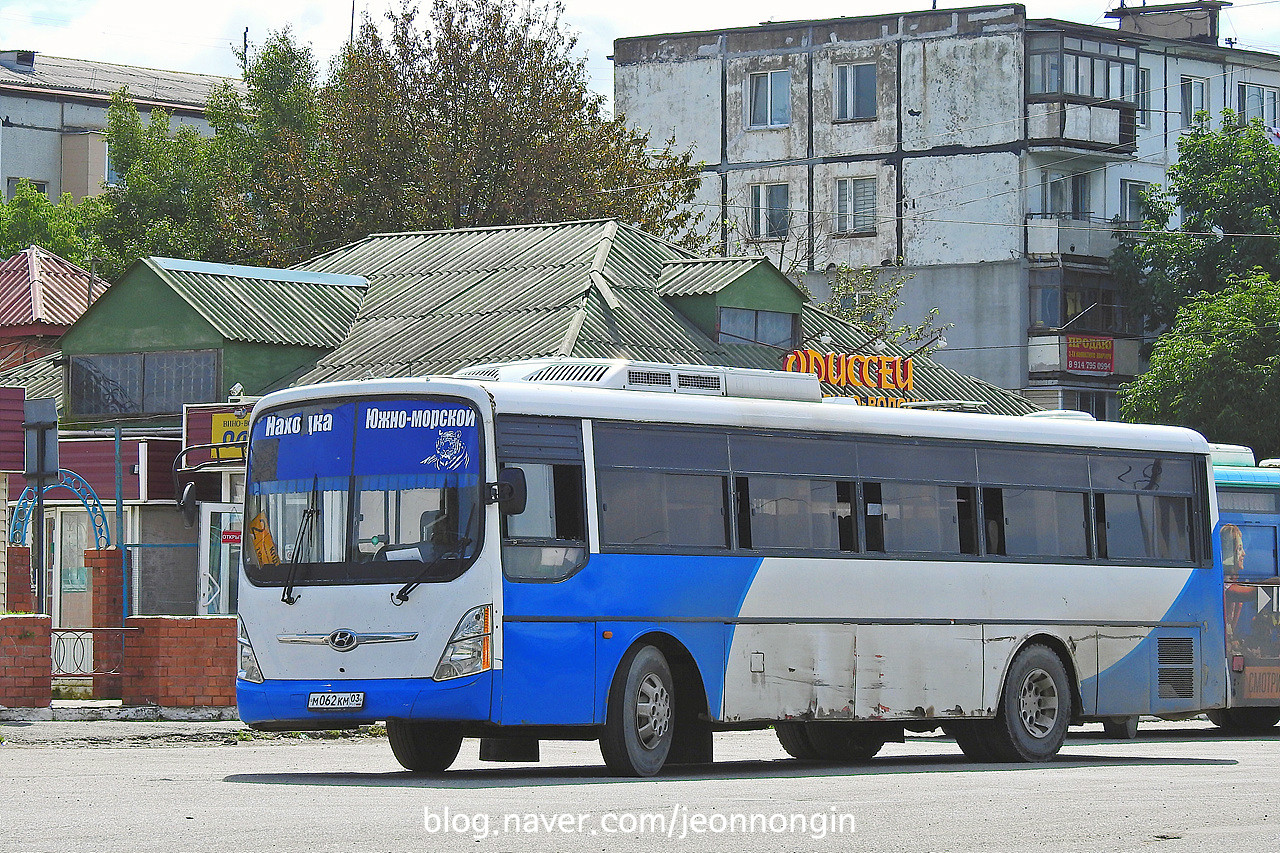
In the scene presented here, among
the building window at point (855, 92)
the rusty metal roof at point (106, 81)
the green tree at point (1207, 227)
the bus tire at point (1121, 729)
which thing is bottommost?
the bus tire at point (1121, 729)

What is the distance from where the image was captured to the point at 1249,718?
24797 millimetres

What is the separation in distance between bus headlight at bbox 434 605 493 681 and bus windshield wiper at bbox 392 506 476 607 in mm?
396

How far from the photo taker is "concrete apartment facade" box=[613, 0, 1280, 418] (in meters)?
60.1

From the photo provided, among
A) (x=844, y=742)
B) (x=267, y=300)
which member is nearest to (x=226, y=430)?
(x=267, y=300)

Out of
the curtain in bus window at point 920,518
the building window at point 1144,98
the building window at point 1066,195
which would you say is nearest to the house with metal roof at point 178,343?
the curtain in bus window at point 920,518

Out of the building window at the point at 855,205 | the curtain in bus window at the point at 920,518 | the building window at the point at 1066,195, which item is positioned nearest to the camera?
the curtain in bus window at the point at 920,518

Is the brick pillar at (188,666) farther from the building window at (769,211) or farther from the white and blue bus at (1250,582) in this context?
the building window at (769,211)

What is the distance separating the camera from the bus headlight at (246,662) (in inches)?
612

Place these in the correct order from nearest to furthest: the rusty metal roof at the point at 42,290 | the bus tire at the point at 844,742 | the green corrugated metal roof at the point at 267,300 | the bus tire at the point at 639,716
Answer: the bus tire at the point at 639,716, the bus tire at the point at 844,742, the green corrugated metal roof at the point at 267,300, the rusty metal roof at the point at 42,290

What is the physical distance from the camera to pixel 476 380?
51.3 feet

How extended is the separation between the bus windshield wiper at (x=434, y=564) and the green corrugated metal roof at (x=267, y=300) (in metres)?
18.5

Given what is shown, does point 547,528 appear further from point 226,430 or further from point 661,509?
point 226,430

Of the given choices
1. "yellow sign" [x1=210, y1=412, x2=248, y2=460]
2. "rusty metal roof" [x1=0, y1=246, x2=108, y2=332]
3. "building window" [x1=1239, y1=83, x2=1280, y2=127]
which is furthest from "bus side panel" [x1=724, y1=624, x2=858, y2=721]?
"building window" [x1=1239, y1=83, x2=1280, y2=127]

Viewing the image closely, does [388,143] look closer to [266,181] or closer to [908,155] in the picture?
[266,181]
